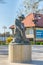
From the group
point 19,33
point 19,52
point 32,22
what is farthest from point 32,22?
point 19,52

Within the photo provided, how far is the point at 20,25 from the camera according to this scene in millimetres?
9758

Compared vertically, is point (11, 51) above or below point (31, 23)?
below

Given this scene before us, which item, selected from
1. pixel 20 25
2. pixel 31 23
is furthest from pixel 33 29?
pixel 20 25

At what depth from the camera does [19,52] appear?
9.34 meters

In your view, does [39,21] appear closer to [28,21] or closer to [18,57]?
[28,21]

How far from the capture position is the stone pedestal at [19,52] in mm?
9328

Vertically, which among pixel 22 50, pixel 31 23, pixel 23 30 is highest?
pixel 31 23

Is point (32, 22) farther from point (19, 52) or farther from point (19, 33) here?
point (19, 52)

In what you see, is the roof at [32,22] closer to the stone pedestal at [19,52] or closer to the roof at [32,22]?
the roof at [32,22]

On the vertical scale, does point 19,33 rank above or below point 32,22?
below

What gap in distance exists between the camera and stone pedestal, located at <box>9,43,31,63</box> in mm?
9328

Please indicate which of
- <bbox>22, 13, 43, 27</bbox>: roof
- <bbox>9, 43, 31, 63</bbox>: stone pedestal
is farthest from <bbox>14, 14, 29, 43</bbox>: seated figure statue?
<bbox>22, 13, 43, 27</bbox>: roof

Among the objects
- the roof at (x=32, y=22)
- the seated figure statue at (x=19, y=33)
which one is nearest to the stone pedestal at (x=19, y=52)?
the seated figure statue at (x=19, y=33)

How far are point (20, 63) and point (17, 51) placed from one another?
56cm
